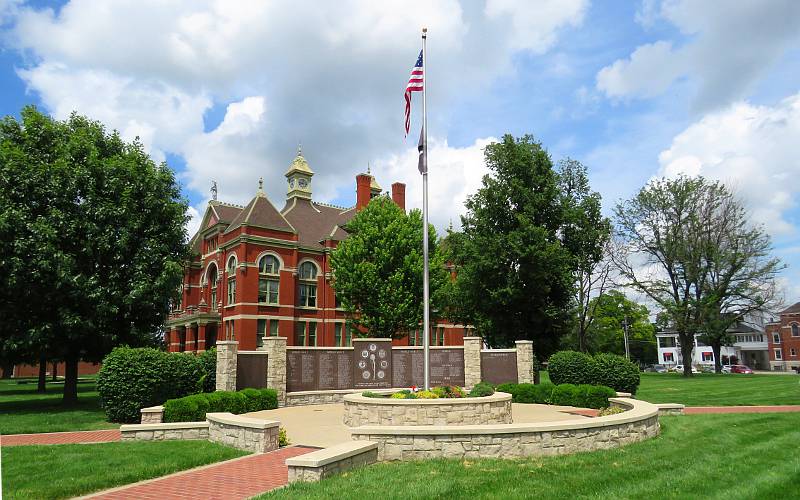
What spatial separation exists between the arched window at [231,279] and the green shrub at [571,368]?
29190 millimetres

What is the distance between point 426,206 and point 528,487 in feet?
34.7

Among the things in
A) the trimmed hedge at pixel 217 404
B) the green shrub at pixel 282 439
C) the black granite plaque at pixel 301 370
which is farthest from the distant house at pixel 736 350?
the green shrub at pixel 282 439

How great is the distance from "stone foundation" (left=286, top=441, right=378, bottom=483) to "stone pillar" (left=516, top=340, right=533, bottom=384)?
16113 mm

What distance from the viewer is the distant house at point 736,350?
3489 inches

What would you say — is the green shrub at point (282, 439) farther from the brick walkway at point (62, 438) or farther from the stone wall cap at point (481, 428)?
the brick walkway at point (62, 438)

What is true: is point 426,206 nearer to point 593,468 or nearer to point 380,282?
point 593,468

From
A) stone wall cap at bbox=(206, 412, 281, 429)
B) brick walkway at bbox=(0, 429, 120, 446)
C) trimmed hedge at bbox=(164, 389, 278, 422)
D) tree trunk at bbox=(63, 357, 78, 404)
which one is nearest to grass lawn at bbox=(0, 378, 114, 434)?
tree trunk at bbox=(63, 357, 78, 404)

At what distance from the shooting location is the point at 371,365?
78.0 feet

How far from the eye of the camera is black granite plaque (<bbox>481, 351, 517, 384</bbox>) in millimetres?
24531

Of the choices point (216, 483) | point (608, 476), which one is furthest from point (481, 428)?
point (216, 483)

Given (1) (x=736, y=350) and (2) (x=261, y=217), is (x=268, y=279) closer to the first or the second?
(2) (x=261, y=217)

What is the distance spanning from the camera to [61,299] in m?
21.7

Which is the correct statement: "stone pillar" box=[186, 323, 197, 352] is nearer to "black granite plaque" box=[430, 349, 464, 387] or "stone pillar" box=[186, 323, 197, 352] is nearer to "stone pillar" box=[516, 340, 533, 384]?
"black granite plaque" box=[430, 349, 464, 387]

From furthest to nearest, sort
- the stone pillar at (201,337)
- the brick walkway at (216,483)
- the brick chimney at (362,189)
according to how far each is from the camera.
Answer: the brick chimney at (362,189) → the stone pillar at (201,337) → the brick walkway at (216,483)
